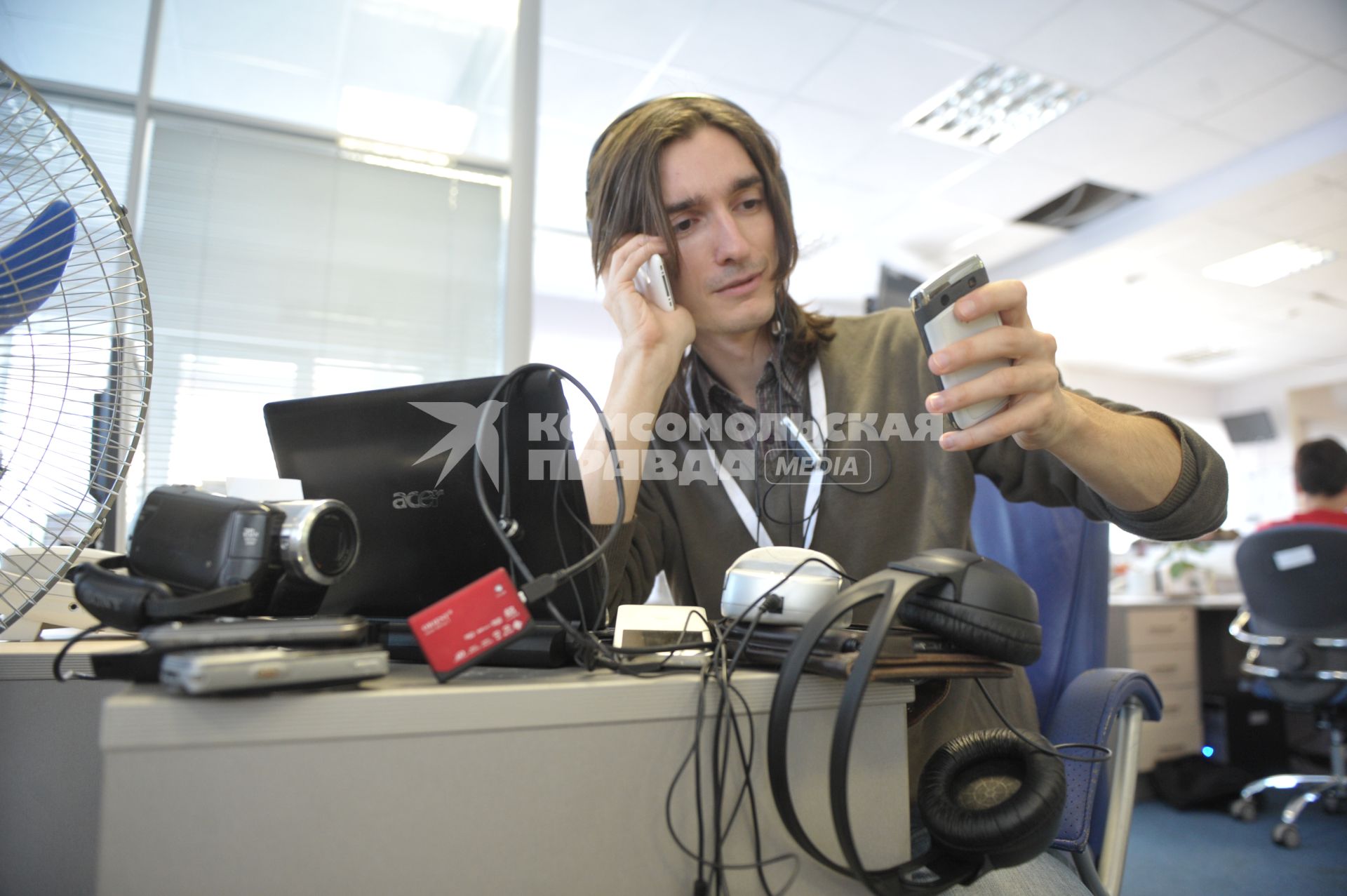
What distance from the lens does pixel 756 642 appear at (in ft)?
1.80

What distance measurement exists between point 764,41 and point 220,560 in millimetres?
3201

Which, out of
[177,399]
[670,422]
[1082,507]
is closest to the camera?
[1082,507]

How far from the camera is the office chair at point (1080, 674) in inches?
30.5

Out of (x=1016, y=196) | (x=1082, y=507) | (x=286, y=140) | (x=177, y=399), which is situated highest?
(x=1016, y=196)

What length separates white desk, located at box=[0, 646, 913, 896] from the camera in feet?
1.28

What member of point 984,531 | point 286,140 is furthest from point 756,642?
point 286,140

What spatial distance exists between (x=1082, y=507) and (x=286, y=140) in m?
2.14

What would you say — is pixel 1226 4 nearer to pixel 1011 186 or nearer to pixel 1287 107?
pixel 1287 107

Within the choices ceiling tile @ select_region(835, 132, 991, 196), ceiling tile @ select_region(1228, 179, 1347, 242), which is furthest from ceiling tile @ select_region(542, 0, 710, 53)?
ceiling tile @ select_region(1228, 179, 1347, 242)

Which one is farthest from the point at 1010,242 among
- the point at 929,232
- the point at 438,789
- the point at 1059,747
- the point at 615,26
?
the point at 438,789

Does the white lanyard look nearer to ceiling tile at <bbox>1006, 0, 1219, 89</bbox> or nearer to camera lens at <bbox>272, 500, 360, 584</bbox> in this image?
camera lens at <bbox>272, 500, 360, 584</bbox>

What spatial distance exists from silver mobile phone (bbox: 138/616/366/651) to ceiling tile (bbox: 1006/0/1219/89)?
351 cm

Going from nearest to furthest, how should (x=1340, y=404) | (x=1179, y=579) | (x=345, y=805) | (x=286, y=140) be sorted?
(x=345, y=805) → (x=286, y=140) → (x=1179, y=579) → (x=1340, y=404)

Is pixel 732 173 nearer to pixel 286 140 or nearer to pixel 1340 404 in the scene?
pixel 286 140
